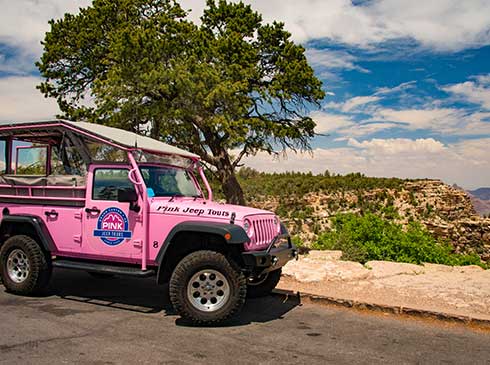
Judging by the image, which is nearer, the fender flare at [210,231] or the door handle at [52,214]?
the fender flare at [210,231]

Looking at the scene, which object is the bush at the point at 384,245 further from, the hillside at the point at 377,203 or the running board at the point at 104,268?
the hillside at the point at 377,203

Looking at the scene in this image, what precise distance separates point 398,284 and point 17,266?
21.0ft

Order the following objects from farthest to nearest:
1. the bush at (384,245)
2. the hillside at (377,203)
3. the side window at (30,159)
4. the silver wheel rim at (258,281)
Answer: the hillside at (377,203)
the bush at (384,245)
the side window at (30,159)
the silver wheel rim at (258,281)

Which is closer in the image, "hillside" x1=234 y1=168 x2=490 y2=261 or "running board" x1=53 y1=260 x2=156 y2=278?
"running board" x1=53 y1=260 x2=156 y2=278

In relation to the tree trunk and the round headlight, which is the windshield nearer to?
the round headlight

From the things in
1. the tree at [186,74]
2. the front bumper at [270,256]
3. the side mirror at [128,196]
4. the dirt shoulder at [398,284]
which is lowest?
the dirt shoulder at [398,284]

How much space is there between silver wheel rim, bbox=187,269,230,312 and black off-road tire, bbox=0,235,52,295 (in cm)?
270

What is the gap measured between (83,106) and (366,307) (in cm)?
1276

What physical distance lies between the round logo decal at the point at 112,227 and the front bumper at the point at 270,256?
186 cm

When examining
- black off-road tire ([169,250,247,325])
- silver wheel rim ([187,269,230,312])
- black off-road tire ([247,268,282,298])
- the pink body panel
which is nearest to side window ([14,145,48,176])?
the pink body panel

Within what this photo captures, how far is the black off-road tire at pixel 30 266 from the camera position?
7105mm

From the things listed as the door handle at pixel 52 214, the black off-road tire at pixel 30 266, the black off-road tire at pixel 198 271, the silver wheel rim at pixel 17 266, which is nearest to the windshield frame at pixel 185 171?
the black off-road tire at pixel 198 271

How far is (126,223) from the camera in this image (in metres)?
6.63

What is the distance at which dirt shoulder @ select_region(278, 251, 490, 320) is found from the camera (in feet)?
22.8
